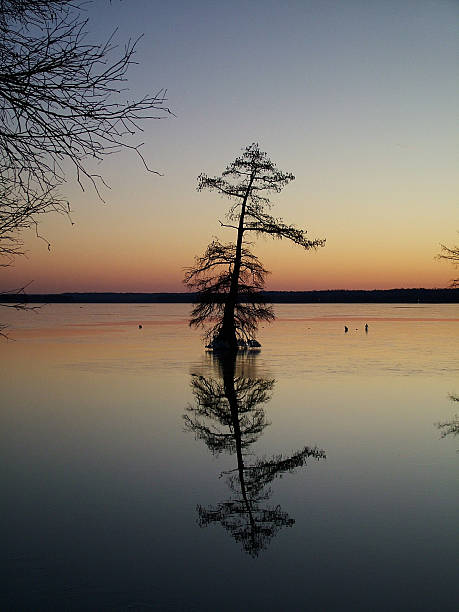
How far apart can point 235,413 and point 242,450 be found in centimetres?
400

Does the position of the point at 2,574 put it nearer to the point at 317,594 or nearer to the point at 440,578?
the point at 317,594

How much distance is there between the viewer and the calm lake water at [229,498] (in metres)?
5.95

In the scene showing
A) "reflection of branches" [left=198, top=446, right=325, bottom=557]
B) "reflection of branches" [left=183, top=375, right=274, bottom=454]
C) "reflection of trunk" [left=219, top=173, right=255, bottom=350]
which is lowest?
"reflection of branches" [left=183, top=375, right=274, bottom=454]

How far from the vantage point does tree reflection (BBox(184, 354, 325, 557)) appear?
7766mm

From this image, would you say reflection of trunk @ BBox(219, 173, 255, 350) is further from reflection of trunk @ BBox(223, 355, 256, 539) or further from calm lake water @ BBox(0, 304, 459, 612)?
calm lake water @ BBox(0, 304, 459, 612)

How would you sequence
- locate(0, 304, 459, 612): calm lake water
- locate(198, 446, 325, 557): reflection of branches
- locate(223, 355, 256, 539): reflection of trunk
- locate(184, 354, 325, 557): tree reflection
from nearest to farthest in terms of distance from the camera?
locate(0, 304, 459, 612): calm lake water, locate(198, 446, 325, 557): reflection of branches, locate(184, 354, 325, 557): tree reflection, locate(223, 355, 256, 539): reflection of trunk

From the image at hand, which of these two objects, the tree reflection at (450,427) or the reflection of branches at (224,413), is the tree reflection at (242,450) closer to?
the reflection of branches at (224,413)

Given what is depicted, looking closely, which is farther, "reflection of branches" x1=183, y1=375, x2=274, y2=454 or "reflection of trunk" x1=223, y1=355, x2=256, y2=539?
"reflection of branches" x1=183, y1=375, x2=274, y2=454

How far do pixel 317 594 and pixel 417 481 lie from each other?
14.4 feet

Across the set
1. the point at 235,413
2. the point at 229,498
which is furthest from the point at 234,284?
the point at 229,498

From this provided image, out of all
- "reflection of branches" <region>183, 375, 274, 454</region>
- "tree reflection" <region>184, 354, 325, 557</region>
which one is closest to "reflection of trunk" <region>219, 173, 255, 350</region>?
"tree reflection" <region>184, 354, 325, 557</region>

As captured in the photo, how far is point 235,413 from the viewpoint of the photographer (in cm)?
1598

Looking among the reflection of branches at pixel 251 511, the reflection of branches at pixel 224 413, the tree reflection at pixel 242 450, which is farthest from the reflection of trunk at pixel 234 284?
the reflection of branches at pixel 251 511

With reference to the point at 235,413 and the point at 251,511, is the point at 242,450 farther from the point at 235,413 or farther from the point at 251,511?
the point at 235,413
